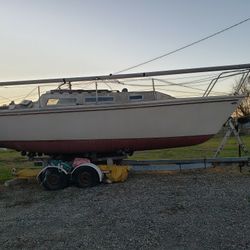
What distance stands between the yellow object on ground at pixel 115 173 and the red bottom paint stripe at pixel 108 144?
826mm

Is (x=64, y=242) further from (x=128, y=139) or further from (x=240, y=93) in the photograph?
(x=240, y=93)

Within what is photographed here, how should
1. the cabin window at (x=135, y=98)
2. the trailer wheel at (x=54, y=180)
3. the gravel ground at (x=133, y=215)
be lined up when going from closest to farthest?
the gravel ground at (x=133, y=215)
the trailer wheel at (x=54, y=180)
the cabin window at (x=135, y=98)

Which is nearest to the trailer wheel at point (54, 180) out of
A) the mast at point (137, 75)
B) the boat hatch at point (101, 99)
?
A: the boat hatch at point (101, 99)

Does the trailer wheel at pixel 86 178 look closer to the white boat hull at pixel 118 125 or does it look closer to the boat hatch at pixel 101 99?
the white boat hull at pixel 118 125

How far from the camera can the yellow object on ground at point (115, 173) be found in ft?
30.7

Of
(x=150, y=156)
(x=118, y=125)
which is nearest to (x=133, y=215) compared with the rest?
(x=118, y=125)

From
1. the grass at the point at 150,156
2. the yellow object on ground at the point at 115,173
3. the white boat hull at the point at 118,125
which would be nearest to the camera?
the yellow object on ground at the point at 115,173

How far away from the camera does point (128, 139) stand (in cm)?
1012

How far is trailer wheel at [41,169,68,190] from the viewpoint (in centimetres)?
899

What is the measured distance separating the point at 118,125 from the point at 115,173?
4.16ft

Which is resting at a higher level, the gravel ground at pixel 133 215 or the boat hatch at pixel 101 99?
the boat hatch at pixel 101 99

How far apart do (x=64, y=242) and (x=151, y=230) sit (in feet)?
3.88

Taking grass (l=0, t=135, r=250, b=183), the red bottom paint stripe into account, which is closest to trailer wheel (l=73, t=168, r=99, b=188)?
the red bottom paint stripe

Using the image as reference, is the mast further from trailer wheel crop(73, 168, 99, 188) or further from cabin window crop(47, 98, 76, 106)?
trailer wheel crop(73, 168, 99, 188)
